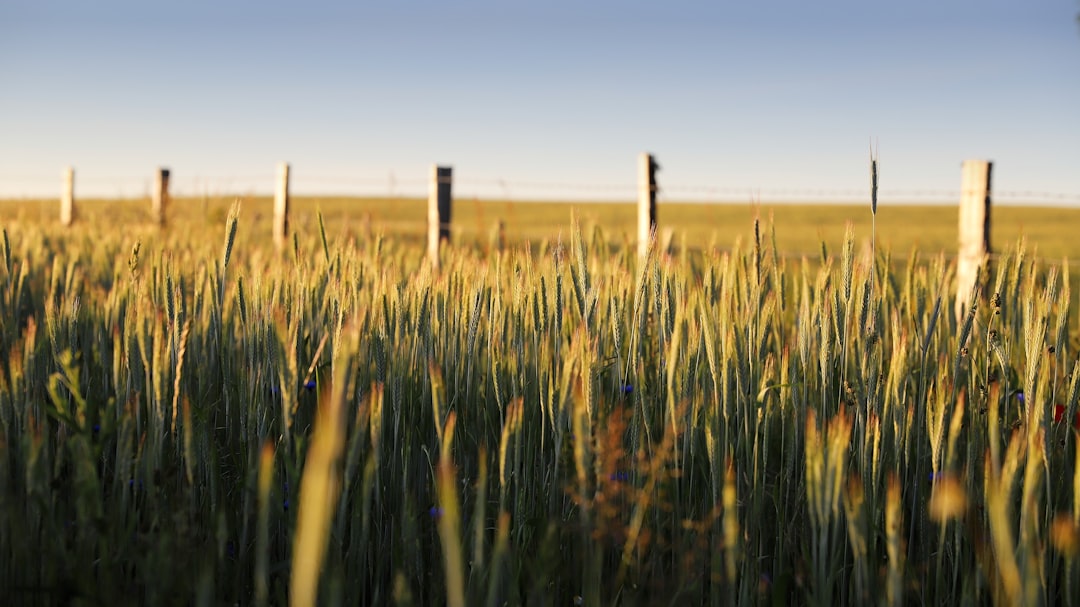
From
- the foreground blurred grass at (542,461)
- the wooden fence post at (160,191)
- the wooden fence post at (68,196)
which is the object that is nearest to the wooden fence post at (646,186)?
the foreground blurred grass at (542,461)

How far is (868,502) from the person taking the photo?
1.25 meters

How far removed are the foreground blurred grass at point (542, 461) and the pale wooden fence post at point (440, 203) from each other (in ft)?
14.8

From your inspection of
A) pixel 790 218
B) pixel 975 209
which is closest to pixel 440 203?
pixel 975 209

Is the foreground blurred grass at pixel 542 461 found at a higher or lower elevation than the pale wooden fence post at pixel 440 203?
lower

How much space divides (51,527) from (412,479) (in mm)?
574

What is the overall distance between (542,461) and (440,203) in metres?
5.41

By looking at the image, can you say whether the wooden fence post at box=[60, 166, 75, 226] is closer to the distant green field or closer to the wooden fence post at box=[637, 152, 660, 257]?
the distant green field

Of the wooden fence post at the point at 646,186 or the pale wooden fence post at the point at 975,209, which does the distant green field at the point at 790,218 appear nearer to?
the wooden fence post at the point at 646,186

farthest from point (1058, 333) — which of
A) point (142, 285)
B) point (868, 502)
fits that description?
point (142, 285)

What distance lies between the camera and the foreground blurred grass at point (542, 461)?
962 millimetres

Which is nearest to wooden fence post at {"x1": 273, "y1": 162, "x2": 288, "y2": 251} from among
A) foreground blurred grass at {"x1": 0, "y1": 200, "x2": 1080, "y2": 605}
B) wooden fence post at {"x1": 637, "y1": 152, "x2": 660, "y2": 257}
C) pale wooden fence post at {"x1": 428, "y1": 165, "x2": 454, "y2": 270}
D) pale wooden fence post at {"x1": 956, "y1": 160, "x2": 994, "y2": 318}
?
pale wooden fence post at {"x1": 428, "y1": 165, "x2": 454, "y2": 270}

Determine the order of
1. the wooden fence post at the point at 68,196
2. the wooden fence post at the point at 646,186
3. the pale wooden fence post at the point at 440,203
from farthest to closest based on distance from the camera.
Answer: the wooden fence post at the point at 68,196, the pale wooden fence post at the point at 440,203, the wooden fence post at the point at 646,186

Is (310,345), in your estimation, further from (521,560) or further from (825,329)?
(825,329)

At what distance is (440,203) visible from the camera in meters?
6.65
